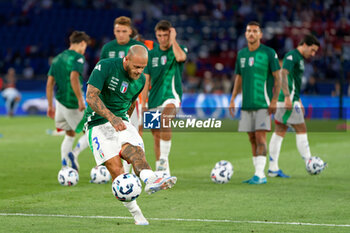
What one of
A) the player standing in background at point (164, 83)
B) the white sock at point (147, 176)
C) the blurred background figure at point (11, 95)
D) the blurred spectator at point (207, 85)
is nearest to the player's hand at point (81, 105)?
the player standing in background at point (164, 83)

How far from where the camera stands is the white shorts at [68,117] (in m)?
12.2

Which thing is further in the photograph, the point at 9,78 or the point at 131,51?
the point at 9,78

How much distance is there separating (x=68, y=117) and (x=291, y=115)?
12.7ft

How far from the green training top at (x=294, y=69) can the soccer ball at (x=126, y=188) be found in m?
5.63

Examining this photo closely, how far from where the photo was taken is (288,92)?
11.8m

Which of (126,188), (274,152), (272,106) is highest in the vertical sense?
(272,106)

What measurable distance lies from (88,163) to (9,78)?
1797 centimetres

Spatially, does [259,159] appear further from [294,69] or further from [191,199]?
[191,199]

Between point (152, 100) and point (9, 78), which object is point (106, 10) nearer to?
point (9, 78)

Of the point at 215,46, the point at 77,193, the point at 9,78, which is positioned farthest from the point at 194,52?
the point at 77,193

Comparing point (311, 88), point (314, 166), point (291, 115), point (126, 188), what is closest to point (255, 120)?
point (291, 115)

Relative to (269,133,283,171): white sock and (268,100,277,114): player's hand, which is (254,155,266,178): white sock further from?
(269,133,283,171): white sock

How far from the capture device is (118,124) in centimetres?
734

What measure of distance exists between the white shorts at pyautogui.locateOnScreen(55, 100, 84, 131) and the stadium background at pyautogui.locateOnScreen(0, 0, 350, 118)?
16.8 m
